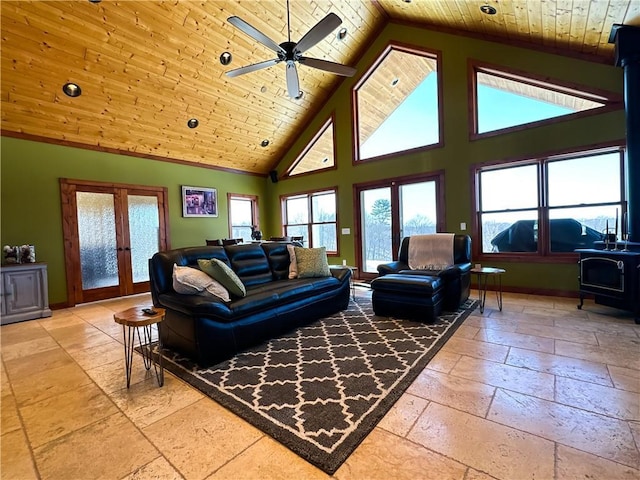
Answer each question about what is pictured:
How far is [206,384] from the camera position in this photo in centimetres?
225

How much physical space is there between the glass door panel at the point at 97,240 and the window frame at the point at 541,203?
6.65 metres

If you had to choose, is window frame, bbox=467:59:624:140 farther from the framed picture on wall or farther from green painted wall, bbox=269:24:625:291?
the framed picture on wall

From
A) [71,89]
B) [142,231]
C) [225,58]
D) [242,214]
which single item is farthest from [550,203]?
[71,89]

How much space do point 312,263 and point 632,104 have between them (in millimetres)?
4315

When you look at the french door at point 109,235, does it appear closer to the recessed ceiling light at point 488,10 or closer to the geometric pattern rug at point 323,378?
the geometric pattern rug at point 323,378

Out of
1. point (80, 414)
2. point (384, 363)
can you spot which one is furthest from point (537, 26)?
point (80, 414)

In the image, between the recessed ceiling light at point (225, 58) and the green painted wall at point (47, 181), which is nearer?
the green painted wall at point (47, 181)

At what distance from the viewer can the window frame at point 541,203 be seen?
4.09m

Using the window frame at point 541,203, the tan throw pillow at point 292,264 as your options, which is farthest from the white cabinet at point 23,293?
the window frame at point 541,203

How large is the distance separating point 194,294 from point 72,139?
4.45m

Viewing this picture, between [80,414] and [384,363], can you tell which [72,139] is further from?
[384,363]

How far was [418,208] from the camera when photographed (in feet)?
19.1

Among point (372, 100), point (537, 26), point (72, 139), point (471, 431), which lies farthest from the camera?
point (372, 100)

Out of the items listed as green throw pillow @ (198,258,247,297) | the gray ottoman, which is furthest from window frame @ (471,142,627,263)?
green throw pillow @ (198,258,247,297)
